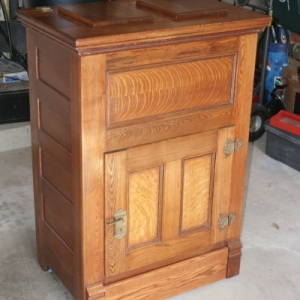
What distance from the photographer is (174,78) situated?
2.28 m

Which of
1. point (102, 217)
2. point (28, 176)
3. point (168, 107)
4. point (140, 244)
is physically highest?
point (168, 107)

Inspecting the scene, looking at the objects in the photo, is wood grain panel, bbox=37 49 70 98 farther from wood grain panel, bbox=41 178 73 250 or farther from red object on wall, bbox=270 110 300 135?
red object on wall, bbox=270 110 300 135

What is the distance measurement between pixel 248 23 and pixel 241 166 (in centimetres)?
62

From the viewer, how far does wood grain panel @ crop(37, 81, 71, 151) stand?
2256 millimetres

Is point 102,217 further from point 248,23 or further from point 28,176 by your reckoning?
point 28,176

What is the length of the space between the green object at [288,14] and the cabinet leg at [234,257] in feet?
6.99

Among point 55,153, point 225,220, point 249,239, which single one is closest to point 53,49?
point 55,153

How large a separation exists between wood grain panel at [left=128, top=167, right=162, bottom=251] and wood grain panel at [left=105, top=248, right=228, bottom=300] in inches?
6.1

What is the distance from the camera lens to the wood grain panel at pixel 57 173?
7.73 ft

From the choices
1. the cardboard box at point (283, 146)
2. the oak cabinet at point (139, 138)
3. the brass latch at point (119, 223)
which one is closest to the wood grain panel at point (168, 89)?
the oak cabinet at point (139, 138)

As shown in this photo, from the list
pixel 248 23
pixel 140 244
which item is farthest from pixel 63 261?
pixel 248 23

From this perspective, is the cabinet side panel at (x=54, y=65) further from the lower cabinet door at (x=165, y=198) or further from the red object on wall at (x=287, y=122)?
the red object on wall at (x=287, y=122)

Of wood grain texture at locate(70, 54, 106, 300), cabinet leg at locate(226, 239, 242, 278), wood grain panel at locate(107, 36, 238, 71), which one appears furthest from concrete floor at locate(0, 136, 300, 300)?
wood grain panel at locate(107, 36, 238, 71)

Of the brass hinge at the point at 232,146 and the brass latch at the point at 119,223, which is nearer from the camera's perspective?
the brass latch at the point at 119,223
